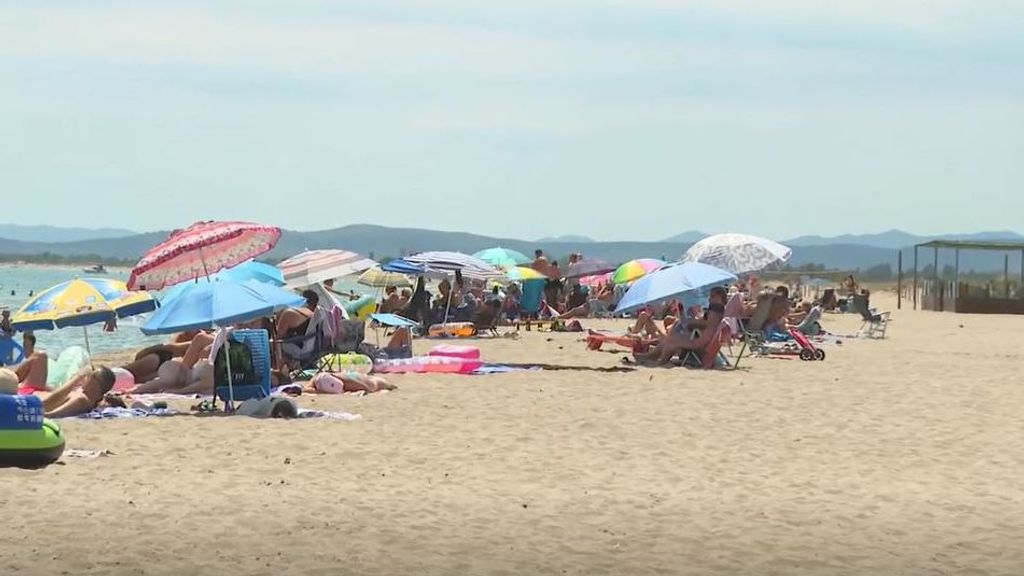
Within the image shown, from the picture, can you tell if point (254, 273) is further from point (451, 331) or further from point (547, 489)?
point (547, 489)

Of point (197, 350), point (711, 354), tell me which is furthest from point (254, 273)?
point (711, 354)

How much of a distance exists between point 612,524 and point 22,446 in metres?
3.06

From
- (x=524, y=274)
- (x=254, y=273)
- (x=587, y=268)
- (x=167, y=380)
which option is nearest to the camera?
(x=167, y=380)

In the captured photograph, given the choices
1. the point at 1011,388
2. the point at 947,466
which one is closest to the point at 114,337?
the point at 1011,388

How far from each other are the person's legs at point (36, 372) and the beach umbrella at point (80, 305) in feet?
2.55

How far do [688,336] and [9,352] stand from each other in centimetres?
701

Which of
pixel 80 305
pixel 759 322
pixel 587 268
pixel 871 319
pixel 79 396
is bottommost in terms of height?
pixel 79 396

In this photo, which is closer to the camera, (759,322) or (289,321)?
(289,321)

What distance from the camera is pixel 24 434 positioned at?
22.7 ft

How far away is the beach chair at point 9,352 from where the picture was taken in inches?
543

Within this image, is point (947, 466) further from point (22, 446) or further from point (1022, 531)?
point (22, 446)

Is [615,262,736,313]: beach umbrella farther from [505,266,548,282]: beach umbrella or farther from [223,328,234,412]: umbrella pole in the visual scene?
[505,266,548,282]: beach umbrella

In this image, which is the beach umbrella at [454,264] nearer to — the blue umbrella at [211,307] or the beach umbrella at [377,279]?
the beach umbrella at [377,279]

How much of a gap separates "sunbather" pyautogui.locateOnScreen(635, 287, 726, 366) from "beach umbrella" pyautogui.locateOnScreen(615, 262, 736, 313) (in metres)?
0.27
